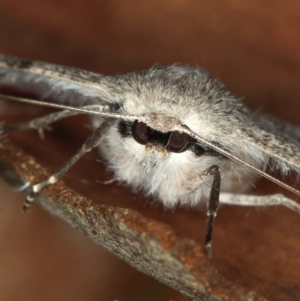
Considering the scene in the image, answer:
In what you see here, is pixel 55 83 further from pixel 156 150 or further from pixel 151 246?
pixel 151 246

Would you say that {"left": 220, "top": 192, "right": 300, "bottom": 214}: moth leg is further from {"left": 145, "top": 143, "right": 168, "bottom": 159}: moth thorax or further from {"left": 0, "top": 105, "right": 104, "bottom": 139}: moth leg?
{"left": 0, "top": 105, "right": 104, "bottom": 139}: moth leg

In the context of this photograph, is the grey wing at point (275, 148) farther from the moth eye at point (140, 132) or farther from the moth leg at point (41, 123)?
the moth leg at point (41, 123)

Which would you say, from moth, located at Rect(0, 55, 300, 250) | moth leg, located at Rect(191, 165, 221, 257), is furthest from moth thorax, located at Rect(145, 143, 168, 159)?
moth leg, located at Rect(191, 165, 221, 257)

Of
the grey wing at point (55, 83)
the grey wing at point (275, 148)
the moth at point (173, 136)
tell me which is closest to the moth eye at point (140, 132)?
the moth at point (173, 136)

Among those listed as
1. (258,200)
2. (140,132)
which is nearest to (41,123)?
(140,132)

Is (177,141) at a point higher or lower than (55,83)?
lower

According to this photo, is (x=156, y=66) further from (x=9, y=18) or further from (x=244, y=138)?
(x=9, y=18)

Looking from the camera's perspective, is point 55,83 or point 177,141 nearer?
point 177,141
